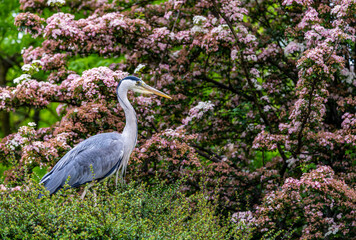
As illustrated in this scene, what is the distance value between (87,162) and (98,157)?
0.17 m

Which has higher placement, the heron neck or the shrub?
the heron neck

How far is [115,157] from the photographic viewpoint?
665 cm

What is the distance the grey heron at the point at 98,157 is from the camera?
6355mm

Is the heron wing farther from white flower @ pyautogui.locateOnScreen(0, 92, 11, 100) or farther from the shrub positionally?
the shrub

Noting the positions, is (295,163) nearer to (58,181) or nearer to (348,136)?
(348,136)

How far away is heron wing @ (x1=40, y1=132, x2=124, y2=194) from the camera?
6.33 m

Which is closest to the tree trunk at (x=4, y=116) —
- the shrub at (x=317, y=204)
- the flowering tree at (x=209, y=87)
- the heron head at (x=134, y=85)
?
the flowering tree at (x=209, y=87)

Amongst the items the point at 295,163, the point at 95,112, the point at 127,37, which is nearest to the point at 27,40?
the point at 127,37

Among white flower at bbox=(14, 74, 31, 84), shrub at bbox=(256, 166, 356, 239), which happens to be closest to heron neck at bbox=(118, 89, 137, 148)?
white flower at bbox=(14, 74, 31, 84)

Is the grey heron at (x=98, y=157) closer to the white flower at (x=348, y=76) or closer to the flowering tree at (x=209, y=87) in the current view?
the flowering tree at (x=209, y=87)

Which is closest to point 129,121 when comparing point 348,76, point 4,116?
point 348,76

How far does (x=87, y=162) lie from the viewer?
6531mm

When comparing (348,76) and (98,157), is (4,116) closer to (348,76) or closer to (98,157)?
(98,157)

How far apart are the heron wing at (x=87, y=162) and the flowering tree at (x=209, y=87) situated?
34cm
